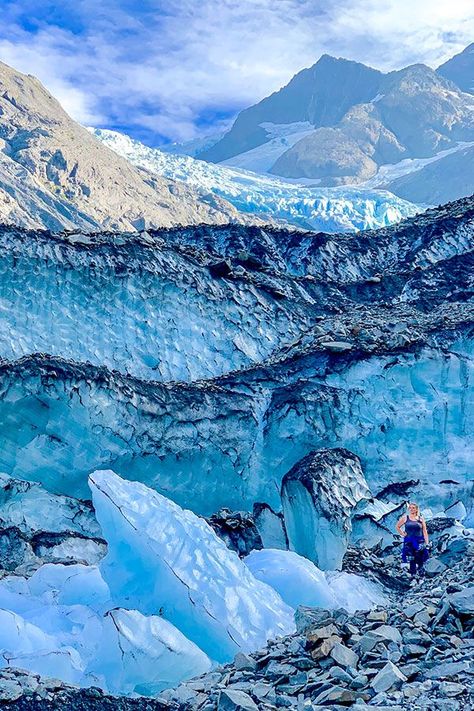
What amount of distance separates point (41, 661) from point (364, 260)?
15447 millimetres

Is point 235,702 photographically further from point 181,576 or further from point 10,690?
point 181,576

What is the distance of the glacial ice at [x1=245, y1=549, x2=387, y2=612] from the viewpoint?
20.7 ft

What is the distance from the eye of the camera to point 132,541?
5.96 meters

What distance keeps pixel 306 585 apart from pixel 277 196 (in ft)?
286

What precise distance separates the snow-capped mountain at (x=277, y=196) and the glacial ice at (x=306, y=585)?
63.0 m

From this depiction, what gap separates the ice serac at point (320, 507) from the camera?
30.8ft

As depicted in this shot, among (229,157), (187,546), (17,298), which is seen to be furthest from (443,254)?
(229,157)

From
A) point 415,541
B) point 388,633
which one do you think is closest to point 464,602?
point 388,633

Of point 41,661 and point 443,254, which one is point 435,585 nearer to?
point 41,661

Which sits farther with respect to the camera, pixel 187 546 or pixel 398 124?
pixel 398 124

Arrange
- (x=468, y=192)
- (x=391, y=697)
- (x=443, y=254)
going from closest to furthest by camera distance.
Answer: (x=391, y=697)
(x=443, y=254)
(x=468, y=192)

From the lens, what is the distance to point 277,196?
9112 centimetres

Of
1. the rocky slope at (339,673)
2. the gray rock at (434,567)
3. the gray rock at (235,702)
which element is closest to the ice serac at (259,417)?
the gray rock at (434,567)

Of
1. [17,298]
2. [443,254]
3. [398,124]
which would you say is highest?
[398,124]
